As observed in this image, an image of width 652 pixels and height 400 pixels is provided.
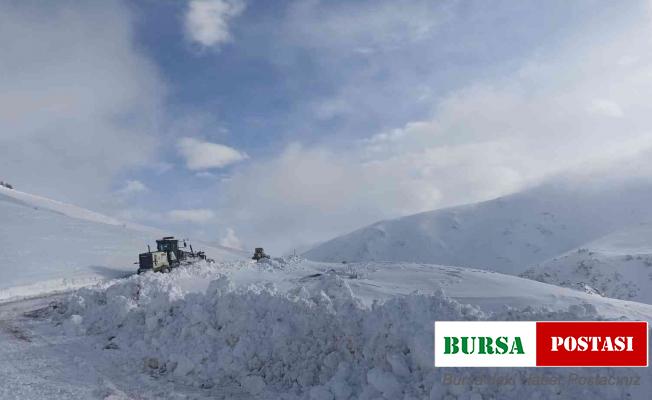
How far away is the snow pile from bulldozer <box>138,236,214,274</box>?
15666mm

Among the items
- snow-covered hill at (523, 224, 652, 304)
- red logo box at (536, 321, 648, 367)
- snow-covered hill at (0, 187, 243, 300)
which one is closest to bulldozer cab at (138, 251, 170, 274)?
snow-covered hill at (0, 187, 243, 300)

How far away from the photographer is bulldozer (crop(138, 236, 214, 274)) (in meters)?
31.2

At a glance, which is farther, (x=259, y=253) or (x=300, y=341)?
(x=259, y=253)

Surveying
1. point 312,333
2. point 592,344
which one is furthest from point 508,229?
point 312,333

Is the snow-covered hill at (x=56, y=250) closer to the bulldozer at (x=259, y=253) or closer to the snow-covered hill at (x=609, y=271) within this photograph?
the bulldozer at (x=259, y=253)

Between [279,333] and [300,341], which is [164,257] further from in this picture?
[300,341]

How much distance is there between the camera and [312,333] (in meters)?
12.3

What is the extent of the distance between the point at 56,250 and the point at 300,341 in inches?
1420

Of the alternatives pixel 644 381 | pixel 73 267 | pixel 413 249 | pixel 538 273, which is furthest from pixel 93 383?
pixel 413 249

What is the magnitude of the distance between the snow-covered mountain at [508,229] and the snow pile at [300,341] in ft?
231

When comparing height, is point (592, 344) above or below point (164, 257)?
below

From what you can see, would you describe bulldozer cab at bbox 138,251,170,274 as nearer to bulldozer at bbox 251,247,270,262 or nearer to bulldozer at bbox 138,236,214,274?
bulldozer at bbox 138,236,214,274

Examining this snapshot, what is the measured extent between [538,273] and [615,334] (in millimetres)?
44500

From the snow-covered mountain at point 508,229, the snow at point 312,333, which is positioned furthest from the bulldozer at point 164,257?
the snow-covered mountain at point 508,229
